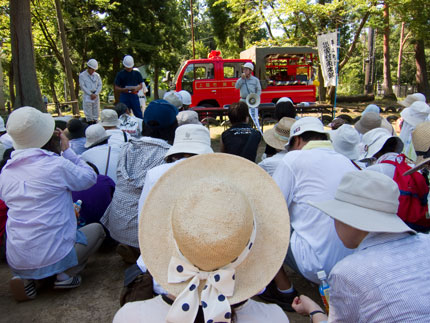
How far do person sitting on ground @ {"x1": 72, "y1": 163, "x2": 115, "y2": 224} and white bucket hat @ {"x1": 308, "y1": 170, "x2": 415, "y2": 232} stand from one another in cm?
237

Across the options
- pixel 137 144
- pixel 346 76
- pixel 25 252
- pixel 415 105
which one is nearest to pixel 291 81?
pixel 415 105

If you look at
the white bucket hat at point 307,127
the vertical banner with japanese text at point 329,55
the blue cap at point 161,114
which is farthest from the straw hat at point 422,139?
the vertical banner with japanese text at point 329,55

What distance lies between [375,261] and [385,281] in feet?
0.24

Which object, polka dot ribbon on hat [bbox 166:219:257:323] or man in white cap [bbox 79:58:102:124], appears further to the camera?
man in white cap [bbox 79:58:102:124]

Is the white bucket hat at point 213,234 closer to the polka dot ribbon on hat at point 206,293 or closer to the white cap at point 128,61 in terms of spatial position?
the polka dot ribbon on hat at point 206,293

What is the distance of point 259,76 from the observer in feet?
40.0

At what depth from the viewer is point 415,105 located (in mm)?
4008

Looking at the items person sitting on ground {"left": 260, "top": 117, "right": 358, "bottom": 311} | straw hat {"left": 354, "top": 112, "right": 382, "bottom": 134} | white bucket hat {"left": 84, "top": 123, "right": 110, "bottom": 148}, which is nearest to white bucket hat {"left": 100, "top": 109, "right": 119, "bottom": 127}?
white bucket hat {"left": 84, "top": 123, "right": 110, "bottom": 148}

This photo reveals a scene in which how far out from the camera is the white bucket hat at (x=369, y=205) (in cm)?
128

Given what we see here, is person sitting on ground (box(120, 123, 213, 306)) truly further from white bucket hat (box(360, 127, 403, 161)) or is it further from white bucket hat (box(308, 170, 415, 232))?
white bucket hat (box(360, 127, 403, 161))

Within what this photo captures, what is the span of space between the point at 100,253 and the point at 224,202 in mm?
2679

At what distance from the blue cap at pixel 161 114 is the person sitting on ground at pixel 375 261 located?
90.0 inches

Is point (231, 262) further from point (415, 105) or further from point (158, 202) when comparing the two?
point (415, 105)

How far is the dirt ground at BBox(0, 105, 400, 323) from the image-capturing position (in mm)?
2320
